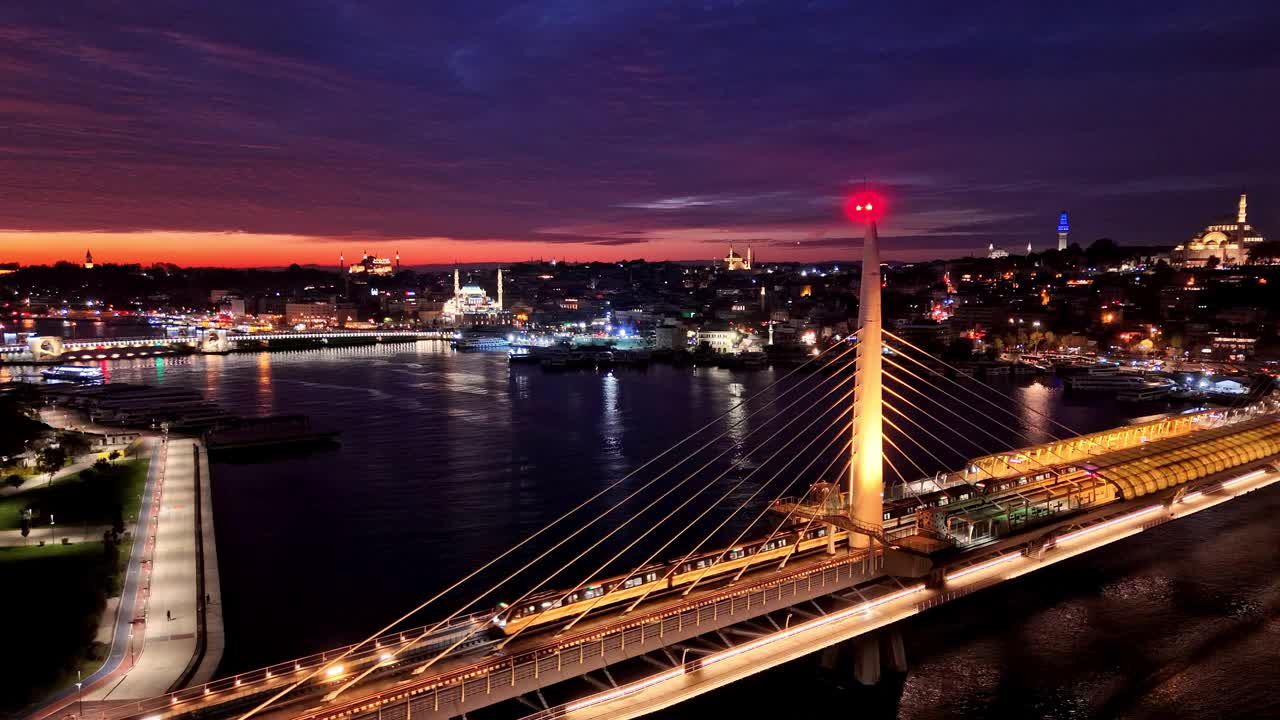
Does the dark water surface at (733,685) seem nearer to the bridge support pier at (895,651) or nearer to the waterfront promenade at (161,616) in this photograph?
the bridge support pier at (895,651)

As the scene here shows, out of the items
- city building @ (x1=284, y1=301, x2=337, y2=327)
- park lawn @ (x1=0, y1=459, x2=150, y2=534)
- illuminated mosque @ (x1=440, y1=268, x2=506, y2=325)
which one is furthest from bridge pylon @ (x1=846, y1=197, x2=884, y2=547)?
city building @ (x1=284, y1=301, x2=337, y2=327)

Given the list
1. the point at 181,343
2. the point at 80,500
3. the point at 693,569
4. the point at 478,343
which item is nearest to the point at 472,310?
the point at 478,343

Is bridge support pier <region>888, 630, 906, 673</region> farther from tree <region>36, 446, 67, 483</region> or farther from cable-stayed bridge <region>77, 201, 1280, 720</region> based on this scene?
tree <region>36, 446, 67, 483</region>

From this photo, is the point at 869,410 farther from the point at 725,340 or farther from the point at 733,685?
the point at 725,340

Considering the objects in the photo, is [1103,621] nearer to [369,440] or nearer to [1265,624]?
[1265,624]

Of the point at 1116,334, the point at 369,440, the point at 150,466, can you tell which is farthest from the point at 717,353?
the point at 150,466

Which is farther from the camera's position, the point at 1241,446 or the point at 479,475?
the point at 479,475

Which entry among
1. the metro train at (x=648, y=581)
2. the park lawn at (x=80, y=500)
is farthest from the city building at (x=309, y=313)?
the metro train at (x=648, y=581)
